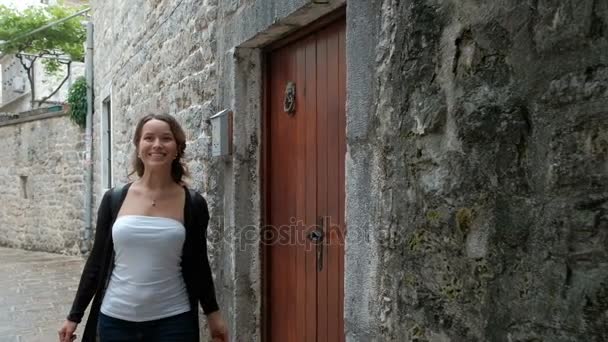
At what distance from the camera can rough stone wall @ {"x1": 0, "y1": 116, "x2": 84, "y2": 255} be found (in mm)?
11367

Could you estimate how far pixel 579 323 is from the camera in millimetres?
1249

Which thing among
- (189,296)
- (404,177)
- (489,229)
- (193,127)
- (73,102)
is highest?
(73,102)

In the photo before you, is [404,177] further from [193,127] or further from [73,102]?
[73,102]

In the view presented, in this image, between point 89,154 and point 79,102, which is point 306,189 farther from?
point 79,102

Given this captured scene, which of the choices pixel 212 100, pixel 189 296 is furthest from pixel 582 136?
pixel 212 100

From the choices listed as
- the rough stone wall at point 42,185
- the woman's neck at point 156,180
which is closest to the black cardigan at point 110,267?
the woman's neck at point 156,180

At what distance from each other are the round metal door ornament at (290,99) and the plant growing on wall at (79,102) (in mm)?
8658

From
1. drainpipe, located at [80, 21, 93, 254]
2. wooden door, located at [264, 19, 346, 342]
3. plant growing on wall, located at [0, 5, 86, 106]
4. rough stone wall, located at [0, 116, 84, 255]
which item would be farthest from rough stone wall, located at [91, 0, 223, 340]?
plant growing on wall, located at [0, 5, 86, 106]

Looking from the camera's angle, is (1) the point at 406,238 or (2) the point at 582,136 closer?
(2) the point at 582,136

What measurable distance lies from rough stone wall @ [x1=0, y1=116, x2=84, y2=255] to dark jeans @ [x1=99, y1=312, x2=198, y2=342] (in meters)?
9.37

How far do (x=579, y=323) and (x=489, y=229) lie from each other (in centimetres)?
34

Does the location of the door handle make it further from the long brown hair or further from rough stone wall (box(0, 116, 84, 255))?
rough stone wall (box(0, 116, 84, 255))

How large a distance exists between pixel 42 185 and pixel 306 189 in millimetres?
11060

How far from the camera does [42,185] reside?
40.7ft
